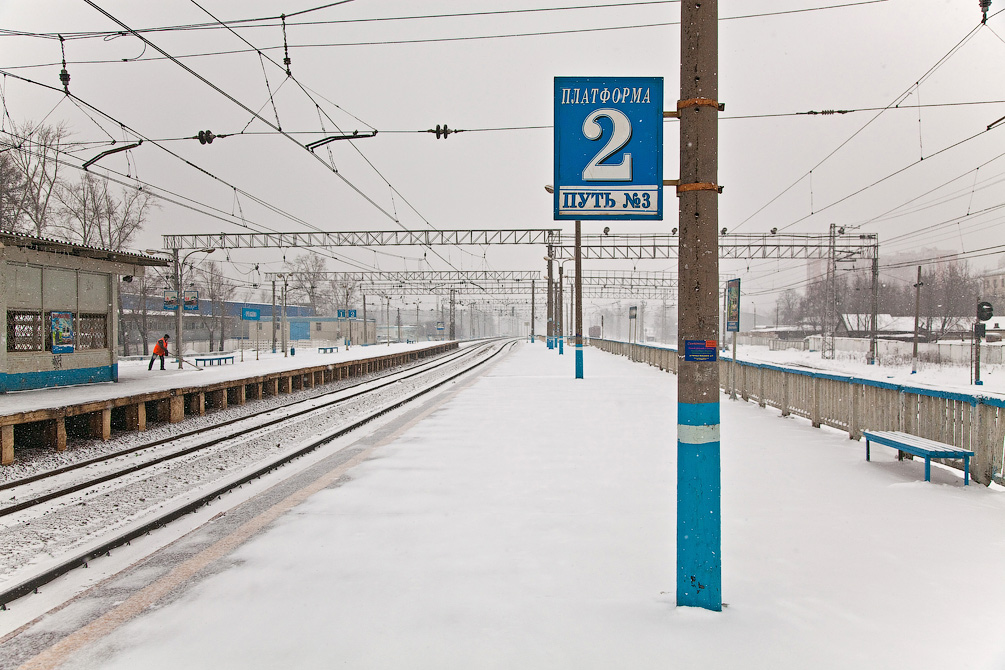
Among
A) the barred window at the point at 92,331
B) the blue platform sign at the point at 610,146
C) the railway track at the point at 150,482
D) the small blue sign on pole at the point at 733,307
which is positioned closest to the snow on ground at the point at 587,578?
the railway track at the point at 150,482

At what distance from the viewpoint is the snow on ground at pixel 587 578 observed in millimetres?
3250

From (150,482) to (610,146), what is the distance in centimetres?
702

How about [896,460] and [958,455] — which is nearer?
[958,455]

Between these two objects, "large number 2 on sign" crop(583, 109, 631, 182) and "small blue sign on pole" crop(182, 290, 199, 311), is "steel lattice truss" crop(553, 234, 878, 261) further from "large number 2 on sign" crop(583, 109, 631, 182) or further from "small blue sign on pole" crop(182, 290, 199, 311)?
"large number 2 on sign" crop(583, 109, 631, 182)

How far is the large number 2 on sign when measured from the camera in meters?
4.27

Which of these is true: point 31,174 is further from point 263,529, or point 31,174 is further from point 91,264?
point 263,529

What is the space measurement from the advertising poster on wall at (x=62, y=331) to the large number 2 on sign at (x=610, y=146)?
1526cm

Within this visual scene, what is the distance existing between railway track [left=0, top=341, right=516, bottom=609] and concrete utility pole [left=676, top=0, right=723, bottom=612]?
4532mm

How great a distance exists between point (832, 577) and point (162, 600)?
450 cm

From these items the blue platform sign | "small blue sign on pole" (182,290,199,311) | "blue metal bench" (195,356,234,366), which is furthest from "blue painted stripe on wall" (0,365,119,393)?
the blue platform sign

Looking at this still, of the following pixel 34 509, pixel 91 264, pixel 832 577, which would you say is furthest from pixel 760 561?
pixel 91 264

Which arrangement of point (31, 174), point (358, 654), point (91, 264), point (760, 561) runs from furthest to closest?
point (31, 174) → point (91, 264) → point (760, 561) → point (358, 654)

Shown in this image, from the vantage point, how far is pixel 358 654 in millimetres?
3221

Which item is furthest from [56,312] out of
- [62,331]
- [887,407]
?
[887,407]
